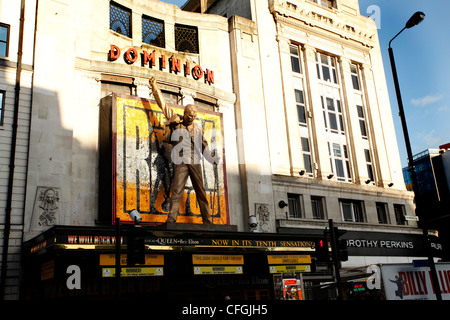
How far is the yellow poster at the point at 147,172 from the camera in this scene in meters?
20.0

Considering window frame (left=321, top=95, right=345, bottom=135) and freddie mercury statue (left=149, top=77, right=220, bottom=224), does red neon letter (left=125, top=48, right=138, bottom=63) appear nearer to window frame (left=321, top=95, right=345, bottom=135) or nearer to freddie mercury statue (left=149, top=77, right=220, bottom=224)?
freddie mercury statue (left=149, top=77, right=220, bottom=224)

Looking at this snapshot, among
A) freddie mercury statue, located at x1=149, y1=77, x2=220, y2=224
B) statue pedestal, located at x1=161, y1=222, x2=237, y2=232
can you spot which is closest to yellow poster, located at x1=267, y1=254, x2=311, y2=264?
statue pedestal, located at x1=161, y1=222, x2=237, y2=232

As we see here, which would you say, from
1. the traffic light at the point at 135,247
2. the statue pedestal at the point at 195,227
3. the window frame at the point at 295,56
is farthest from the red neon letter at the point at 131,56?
the traffic light at the point at 135,247

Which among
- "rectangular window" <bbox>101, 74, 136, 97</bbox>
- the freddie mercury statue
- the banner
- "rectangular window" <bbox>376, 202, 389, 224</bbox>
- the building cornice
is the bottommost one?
the banner

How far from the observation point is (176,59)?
24031 millimetres

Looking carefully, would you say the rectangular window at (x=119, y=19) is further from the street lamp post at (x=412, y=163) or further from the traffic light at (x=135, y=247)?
the traffic light at (x=135, y=247)

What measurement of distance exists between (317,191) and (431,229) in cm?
1063

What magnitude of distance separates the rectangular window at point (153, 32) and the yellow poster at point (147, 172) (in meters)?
4.21

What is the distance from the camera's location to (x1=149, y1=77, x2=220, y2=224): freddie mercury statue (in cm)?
2038

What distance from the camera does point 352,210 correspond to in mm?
28141

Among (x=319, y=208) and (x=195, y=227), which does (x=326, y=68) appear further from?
(x=195, y=227)

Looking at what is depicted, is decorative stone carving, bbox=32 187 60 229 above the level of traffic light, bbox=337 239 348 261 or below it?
above

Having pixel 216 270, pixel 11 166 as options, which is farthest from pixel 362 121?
pixel 11 166

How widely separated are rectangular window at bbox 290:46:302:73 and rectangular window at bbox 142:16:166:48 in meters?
8.65
